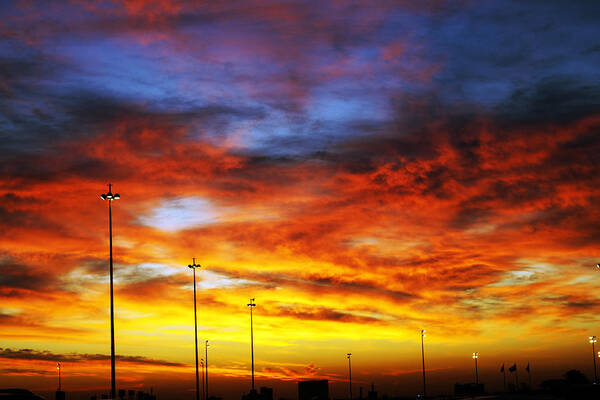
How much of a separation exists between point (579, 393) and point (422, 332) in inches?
2686

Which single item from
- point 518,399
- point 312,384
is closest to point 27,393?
point 518,399

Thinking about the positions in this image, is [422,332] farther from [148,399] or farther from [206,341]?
[148,399]

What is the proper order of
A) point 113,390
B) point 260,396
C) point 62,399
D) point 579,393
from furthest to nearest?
point 260,396
point 62,399
point 579,393
point 113,390

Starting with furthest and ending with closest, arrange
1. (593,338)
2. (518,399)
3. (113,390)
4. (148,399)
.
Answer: (148,399) < (593,338) < (518,399) < (113,390)

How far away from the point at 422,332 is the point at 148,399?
81574mm

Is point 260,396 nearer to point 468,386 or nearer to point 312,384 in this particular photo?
point 312,384

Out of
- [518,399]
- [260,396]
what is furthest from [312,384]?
[518,399]

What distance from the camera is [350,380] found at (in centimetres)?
14825

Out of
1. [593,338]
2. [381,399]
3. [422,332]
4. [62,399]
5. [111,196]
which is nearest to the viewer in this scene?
[111,196]

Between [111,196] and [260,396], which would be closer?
[111,196]

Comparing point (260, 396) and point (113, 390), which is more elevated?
point (113, 390)

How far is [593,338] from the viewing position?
123062 millimetres

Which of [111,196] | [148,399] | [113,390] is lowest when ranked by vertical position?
[148,399]

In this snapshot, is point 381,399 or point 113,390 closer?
point 113,390
